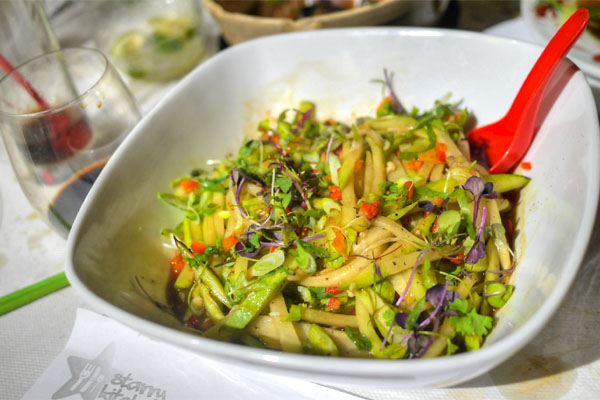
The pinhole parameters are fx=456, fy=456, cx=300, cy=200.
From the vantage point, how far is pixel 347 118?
1.61m

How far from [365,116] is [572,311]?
86cm

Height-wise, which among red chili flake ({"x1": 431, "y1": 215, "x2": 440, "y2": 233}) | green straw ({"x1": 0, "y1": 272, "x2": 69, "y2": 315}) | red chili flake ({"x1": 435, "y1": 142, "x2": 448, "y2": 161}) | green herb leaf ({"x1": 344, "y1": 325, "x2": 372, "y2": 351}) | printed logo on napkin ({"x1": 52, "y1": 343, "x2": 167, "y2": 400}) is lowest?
green straw ({"x1": 0, "y1": 272, "x2": 69, "y2": 315})

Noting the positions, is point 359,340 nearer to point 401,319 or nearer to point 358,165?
point 401,319

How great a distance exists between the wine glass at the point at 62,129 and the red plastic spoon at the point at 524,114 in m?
1.15

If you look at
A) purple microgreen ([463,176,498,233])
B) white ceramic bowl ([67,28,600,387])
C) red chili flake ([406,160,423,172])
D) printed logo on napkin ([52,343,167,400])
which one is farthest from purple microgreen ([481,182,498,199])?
printed logo on napkin ([52,343,167,400])

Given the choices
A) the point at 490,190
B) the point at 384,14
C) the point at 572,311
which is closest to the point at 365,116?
the point at 384,14

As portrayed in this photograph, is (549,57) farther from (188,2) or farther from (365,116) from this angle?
(188,2)

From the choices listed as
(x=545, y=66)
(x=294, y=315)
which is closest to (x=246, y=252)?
(x=294, y=315)

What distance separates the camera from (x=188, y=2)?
2180 millimetres

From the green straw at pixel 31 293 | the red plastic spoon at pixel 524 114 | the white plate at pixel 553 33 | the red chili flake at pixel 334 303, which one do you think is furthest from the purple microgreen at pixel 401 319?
the white plate at pixel 553 33

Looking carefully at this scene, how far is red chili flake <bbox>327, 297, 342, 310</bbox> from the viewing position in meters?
1.08

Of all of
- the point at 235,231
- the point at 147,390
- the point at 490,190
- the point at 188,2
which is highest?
the point at 188,2

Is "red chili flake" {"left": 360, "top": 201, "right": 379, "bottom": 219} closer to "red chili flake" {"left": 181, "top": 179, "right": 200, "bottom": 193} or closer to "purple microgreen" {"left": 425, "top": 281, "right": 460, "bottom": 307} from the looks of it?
"purple microgreen" {"left": 425, "top": 281, "right": 460, "bottom": 307}

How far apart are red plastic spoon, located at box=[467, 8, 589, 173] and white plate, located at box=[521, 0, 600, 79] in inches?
19.0
